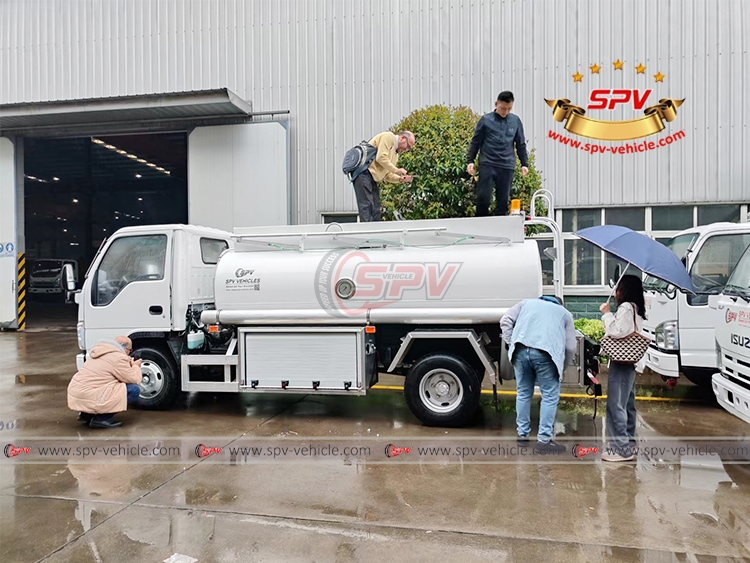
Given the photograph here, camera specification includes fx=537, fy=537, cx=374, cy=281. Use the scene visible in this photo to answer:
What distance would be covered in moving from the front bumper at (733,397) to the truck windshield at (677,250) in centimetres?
230

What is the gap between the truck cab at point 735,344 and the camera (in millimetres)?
4512

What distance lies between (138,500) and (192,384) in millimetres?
2341

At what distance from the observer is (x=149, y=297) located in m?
6.59

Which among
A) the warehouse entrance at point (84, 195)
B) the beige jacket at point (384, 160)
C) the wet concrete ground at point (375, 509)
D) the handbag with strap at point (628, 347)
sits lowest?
the wet concrete ground at point (375, 509)

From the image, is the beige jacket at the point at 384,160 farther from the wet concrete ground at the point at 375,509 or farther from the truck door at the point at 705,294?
the truck door at the point at 705,294

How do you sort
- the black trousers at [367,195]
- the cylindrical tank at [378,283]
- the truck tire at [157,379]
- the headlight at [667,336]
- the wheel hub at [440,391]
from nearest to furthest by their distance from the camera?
the cylindrical tank at [378,283] < the wheel hub at [440,391] < the truck tire at [157,379] < the headlight at [667,336] < the black trousers at [367,195]

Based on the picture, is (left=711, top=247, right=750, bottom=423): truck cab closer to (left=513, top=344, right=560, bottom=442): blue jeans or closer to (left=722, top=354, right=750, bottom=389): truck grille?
(left=722, top=354, right=750, bottom=389): truck grille

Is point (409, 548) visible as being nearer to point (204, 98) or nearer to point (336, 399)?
point (336, 399)

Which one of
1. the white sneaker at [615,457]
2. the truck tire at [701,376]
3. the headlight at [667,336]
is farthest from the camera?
the truck tire at [701,376]

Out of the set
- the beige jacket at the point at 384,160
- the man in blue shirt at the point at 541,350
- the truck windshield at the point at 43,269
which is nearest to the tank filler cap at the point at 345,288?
the man in blue shirt at the point at 541,350

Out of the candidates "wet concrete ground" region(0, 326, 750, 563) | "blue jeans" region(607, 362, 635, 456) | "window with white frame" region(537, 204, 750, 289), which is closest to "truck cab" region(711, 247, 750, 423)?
"wet concrete ground" region(0, 326, 750, 563)

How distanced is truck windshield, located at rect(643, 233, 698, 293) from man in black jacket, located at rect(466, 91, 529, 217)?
7.68ft

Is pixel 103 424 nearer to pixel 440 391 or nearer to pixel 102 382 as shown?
pixel 102 382

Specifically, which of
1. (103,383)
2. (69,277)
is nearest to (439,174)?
(69,277)
